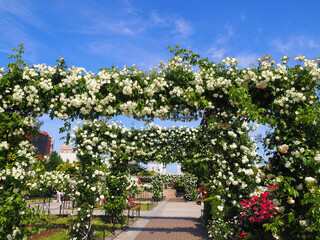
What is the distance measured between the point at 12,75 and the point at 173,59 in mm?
3031

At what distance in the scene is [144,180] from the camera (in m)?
36.7

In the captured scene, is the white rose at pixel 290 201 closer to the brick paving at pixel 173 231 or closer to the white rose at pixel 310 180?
the white rose at pixel 310 180

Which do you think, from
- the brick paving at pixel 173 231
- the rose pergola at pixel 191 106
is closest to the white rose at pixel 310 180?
the rose pergola at pixel 191 106

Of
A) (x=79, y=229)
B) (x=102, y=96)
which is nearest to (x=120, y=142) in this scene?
(x=79, y=229)

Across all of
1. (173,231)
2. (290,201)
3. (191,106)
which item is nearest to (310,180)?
(290,201)

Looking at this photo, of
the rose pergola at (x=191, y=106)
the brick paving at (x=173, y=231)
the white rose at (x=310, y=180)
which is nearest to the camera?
the white rose at (x=310, y=180)

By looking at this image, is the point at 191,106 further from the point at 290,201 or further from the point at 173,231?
the point at 173,231

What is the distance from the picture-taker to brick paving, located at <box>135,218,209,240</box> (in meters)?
8.77

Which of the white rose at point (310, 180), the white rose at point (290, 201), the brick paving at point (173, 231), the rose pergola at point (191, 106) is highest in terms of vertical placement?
the rose pergola at point (191, 106)

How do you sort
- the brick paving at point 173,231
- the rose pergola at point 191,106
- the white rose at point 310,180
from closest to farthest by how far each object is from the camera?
the white rose at point 310,180
the rose pergola at point 191,106
the brick paving at point 173,231

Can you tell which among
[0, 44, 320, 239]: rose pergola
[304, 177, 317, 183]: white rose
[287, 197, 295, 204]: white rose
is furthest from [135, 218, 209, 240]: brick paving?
[304, 177, 317, 183]: white rose

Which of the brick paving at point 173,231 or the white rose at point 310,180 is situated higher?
the white rose at point 310,180

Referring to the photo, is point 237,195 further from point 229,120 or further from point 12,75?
point 12,75

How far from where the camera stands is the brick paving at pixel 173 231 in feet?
28.8
